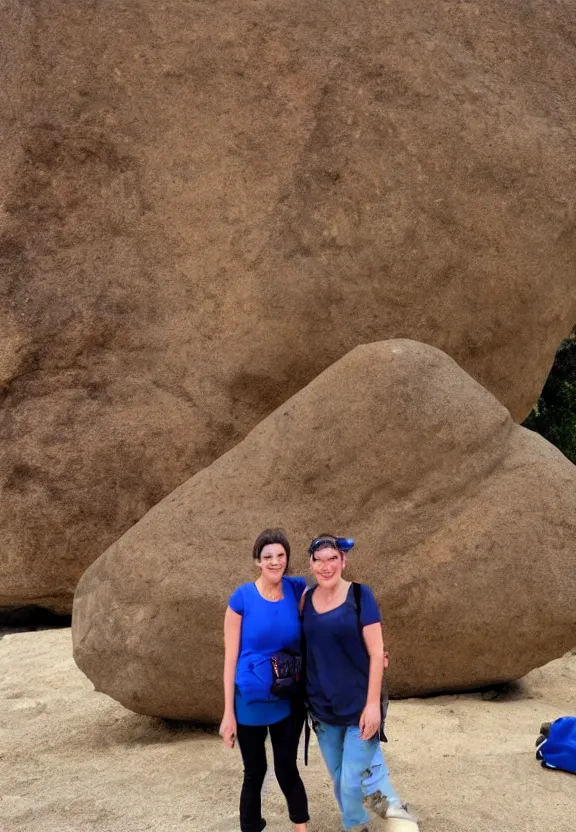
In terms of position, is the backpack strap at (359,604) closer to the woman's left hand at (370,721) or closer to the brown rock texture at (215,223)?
the woman's left hand at (370,721)

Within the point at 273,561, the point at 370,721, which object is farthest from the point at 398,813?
the point at 273,561

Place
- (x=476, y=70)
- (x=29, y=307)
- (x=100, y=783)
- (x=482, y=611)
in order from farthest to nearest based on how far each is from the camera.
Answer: (x=476, y=70), (x=29, y=307), (x=482, y=611), (x=100, y=783)

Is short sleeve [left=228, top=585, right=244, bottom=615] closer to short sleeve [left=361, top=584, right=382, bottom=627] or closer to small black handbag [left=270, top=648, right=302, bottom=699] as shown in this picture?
small black handbag [left=270, top=648, right=302, bottom=699]

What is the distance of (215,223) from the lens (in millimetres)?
5535

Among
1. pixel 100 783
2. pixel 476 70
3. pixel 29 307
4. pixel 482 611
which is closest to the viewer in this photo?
pixel 100 783

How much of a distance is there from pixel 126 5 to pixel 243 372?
7.18ft

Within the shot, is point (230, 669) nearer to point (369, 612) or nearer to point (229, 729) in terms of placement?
point (229, 729)

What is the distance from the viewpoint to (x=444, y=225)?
221 inches

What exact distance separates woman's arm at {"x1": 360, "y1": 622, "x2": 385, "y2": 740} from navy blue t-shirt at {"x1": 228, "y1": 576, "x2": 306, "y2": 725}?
24 centimetres

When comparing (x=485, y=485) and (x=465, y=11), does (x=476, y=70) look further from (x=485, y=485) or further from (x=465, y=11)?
(x=485, y=485)

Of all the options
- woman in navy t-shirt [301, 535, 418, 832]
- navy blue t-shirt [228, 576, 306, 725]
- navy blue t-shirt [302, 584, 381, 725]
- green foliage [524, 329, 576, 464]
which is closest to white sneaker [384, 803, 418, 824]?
woman in navy t-shirt [301, 535, 418, 832]

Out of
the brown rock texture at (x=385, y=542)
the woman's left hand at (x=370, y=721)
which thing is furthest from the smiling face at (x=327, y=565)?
the brown rock texture at (x=385, y=542)

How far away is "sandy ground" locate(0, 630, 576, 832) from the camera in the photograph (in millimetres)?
3313

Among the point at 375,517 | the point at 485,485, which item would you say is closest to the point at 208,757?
the point at 375,517
